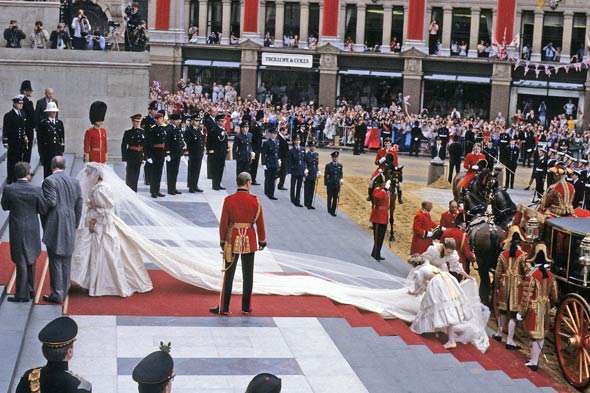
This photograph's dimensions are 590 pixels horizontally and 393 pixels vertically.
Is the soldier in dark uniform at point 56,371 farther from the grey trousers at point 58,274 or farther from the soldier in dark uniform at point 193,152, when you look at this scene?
the soldier in dark uniform at point 193,152

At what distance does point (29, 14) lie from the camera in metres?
27.3

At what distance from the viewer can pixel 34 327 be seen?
11234 mm

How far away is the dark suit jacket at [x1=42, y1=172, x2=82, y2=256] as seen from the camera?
473 inches

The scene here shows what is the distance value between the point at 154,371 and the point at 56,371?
3.07ft

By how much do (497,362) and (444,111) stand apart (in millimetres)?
40839

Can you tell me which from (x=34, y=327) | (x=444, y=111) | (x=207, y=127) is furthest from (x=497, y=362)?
(x=444, y=111)

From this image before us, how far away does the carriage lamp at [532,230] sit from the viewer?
1437cm

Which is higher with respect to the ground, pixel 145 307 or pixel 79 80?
pixel 79 80

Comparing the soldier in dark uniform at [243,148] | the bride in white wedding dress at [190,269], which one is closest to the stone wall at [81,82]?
the soldier in dark uniform at [243,148]

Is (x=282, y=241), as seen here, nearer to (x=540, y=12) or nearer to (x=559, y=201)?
(x=559, y=201)

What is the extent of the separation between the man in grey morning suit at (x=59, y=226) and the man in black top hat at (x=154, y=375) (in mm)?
6423

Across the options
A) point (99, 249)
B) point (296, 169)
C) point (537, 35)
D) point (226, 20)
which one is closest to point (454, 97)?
point (537, 35)

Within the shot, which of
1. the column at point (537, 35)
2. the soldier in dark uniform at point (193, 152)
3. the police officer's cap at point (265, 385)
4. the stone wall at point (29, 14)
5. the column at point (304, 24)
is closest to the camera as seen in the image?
the police officer's cap at point (265, 385)

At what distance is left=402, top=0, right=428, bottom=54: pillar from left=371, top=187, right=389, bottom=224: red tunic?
33.9 metres
